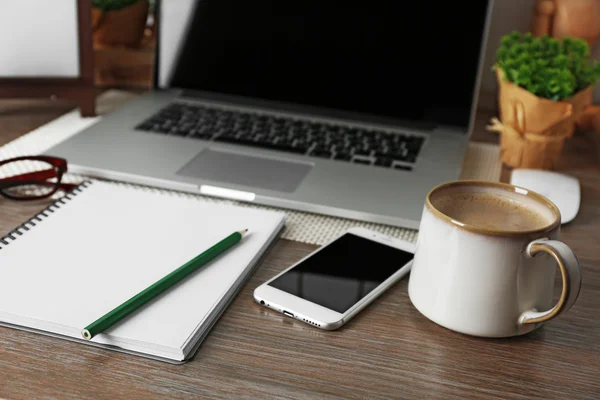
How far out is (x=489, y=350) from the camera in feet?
1.72

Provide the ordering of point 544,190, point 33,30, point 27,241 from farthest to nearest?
1. point 33,30
2. point 544,190
3. point 27,241

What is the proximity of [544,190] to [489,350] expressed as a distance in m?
0.34

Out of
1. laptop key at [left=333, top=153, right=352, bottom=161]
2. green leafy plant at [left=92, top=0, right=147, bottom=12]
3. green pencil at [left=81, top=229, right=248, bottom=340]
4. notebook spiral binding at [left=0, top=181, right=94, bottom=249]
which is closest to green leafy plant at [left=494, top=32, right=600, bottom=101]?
laptop key at [left=333, top=153, right=352, bottom=161]

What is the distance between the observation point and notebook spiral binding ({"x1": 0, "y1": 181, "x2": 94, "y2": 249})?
62 centimetres

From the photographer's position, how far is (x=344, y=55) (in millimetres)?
967

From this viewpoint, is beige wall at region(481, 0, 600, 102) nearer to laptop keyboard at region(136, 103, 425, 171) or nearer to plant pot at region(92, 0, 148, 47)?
laptop keyboard at region(136, 103, 425, 171)

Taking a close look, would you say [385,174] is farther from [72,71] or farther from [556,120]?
[72,71]

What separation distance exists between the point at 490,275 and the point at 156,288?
280 millimetres

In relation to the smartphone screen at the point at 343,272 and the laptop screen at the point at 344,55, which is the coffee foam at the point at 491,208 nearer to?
the smartphone screen at the point at 343,272

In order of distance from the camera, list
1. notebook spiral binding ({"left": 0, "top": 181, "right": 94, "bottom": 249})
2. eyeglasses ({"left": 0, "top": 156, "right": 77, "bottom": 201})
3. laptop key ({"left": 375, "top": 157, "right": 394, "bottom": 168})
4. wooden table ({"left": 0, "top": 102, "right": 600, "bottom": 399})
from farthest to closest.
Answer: laptop key ({"left": 375, "top": 157, "right": 394, "bottom": 168})
eyeglasses ({"left": 0, "top": 156, "right": 77, "bottom": 201})
notebook spiral binding ({"left": 0, "top": 181, "right": 94, "bottom": 249})
wooden table ({"left": 0, "top": 102, "right": 600, "bottom": 399})

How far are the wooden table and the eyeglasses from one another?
0.87ft

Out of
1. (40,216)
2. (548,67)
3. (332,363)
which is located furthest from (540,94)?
(40,216)

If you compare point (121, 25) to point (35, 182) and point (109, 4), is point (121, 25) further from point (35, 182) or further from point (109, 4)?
point (35, 182)

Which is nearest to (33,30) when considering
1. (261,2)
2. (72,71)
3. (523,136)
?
(72,71)
